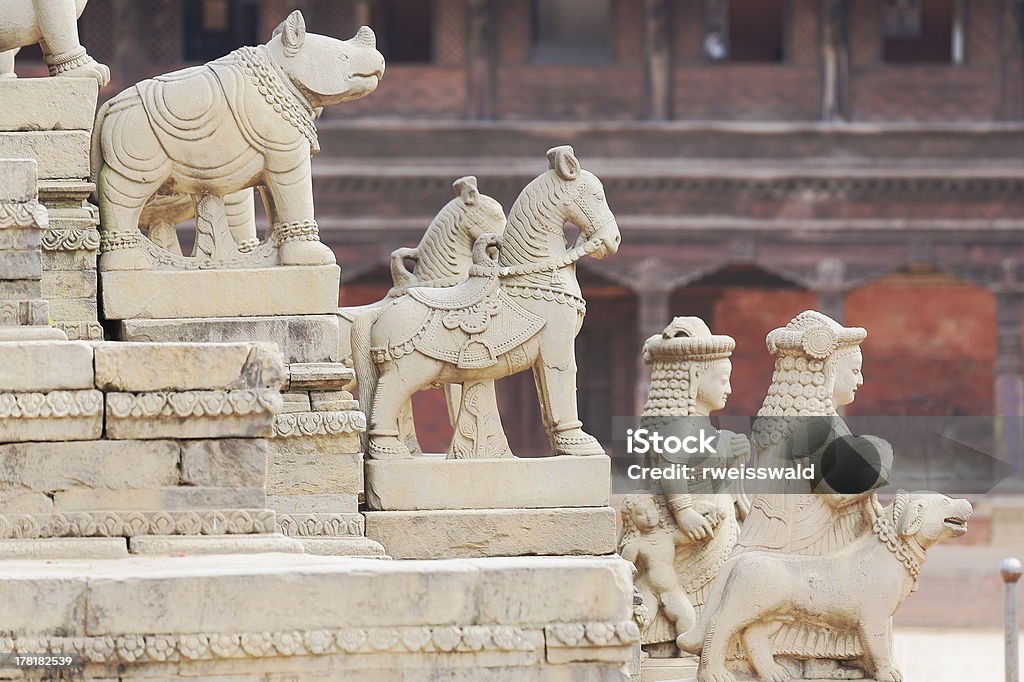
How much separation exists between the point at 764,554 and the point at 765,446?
500 mm

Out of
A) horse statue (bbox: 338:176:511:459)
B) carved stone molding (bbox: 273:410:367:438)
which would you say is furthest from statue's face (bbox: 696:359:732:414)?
carved stone molding (bbox: 273:410:367:438)

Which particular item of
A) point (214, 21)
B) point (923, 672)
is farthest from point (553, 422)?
point (214, 21)

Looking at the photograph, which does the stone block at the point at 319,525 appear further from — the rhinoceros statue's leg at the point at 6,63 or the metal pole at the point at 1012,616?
the metal pole at the point at 1012,616

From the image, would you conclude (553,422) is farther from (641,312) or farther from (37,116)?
(641,312)

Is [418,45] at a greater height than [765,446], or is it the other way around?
[418,45]

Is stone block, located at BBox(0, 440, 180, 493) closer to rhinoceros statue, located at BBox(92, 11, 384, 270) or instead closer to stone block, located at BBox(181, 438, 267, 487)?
stone block, located at BBox(181, 438, 267, 487)

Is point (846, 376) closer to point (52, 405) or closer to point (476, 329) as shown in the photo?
point (476, 329)

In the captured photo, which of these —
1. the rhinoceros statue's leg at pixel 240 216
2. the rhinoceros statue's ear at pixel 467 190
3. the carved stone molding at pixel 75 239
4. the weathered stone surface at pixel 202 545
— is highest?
the rhinoceros statue's ear at pixel 467 190

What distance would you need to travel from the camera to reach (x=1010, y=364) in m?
20.0

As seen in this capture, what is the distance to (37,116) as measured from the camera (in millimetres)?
7367

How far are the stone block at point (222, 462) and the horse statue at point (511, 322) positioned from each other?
4.36 ft

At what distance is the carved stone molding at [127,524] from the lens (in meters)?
6.26

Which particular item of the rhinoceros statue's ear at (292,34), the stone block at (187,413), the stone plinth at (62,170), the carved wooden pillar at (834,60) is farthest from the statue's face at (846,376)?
the carved wooden pillar at (834,60)

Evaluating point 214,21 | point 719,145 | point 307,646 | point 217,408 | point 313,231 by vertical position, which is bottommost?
point 307,646
